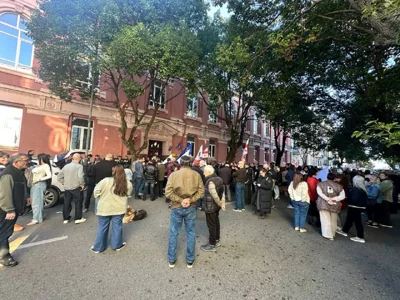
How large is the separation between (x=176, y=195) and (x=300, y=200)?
4136 millimetres

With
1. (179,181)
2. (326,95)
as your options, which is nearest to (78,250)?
(179,181)

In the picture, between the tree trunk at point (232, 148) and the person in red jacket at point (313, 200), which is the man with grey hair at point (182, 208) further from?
the tree trunk at point (232, 148)

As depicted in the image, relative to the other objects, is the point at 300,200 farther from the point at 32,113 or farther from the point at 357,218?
the point at 32,113

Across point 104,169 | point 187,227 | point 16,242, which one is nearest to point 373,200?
point 187,227

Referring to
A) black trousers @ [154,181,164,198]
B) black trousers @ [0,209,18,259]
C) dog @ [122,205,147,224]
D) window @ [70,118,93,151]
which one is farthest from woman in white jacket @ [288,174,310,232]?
window @ [70,118,93,151]

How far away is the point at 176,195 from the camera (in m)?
3.77

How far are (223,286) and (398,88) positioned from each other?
31.1ft

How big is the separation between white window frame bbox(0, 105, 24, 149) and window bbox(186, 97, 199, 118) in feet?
41.9

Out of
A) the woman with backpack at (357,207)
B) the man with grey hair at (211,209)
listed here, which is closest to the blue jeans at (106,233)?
the man with grey hair at (211,209)

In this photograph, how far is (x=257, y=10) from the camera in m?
8.92

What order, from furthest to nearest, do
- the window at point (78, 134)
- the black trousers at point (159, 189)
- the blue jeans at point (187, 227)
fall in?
the window at point (78, 134)
the black trousers at point (159, 189)
the blue jeans at point (187, 227)

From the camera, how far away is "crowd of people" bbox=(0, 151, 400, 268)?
3.72 m

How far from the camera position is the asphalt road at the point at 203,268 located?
9.91ft

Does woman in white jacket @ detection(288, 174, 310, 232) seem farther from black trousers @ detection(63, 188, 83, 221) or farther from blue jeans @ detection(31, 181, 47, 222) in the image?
blue jeans @ detection(31, 181, 47, 222)
